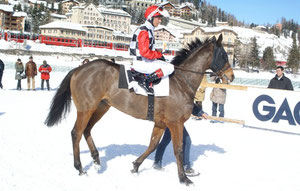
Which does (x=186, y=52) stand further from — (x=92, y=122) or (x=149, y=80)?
(x=92, y=122)

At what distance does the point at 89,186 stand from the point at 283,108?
6.00 metres

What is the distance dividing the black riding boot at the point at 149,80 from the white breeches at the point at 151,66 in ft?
0.20

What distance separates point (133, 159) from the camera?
223 inches

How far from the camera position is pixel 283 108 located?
330 inches

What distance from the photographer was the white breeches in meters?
4.58

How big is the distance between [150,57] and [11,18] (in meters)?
87.9

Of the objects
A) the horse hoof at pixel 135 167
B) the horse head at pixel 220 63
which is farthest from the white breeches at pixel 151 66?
the horse hoof at pixel 135 167

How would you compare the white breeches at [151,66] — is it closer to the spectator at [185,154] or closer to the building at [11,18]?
the spectator at [185,154]

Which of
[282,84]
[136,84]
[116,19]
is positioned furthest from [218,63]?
[116,19]

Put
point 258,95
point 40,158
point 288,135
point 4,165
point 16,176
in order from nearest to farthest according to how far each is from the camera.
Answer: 1. point 16,176
2. point 4,165
3. point 40,158
4. point 288,135
5. point 258,95

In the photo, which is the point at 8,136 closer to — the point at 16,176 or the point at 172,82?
the point at 16,176

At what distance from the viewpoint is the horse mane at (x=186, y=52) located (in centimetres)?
503

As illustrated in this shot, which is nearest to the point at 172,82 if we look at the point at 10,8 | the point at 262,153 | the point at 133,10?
the point at 262,153

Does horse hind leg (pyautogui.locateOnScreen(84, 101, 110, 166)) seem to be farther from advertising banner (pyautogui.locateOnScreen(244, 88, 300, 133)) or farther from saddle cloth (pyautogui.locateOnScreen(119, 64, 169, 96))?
advertising banner (pyautogui.locateOnScreen(244, 88, 300, 133))
